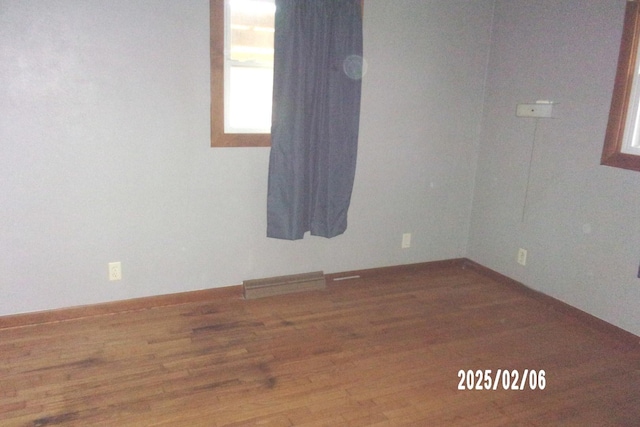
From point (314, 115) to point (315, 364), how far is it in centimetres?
154

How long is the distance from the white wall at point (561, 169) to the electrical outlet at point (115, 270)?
2.68m

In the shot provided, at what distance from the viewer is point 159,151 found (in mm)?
2916

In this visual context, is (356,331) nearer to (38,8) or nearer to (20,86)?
(20,86)

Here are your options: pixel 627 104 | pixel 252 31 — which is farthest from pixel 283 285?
pixel 627 104

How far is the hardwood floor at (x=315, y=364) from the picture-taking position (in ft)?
6.96

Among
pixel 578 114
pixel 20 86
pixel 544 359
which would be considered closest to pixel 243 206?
pixel 20 86

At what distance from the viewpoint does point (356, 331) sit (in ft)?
9.45

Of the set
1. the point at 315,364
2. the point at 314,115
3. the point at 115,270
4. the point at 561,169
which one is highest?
the point at 314,115

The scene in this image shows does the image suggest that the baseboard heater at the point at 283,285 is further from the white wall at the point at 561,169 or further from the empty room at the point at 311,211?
the white wall at the point at 561,169

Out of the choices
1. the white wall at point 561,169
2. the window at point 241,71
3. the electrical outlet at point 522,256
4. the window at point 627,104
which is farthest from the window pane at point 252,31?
the electrical outlet at point 522,256

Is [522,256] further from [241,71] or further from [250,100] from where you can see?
[241,71]

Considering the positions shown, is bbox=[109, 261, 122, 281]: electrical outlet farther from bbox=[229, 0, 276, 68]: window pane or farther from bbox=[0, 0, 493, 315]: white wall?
bbox=[229, 0, 276, 68]: window pane

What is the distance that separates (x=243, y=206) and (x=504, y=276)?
202 centimetres

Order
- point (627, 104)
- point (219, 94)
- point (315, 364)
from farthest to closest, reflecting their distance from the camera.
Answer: point (219, 94) → point (627, 104) → point (315, 364)
